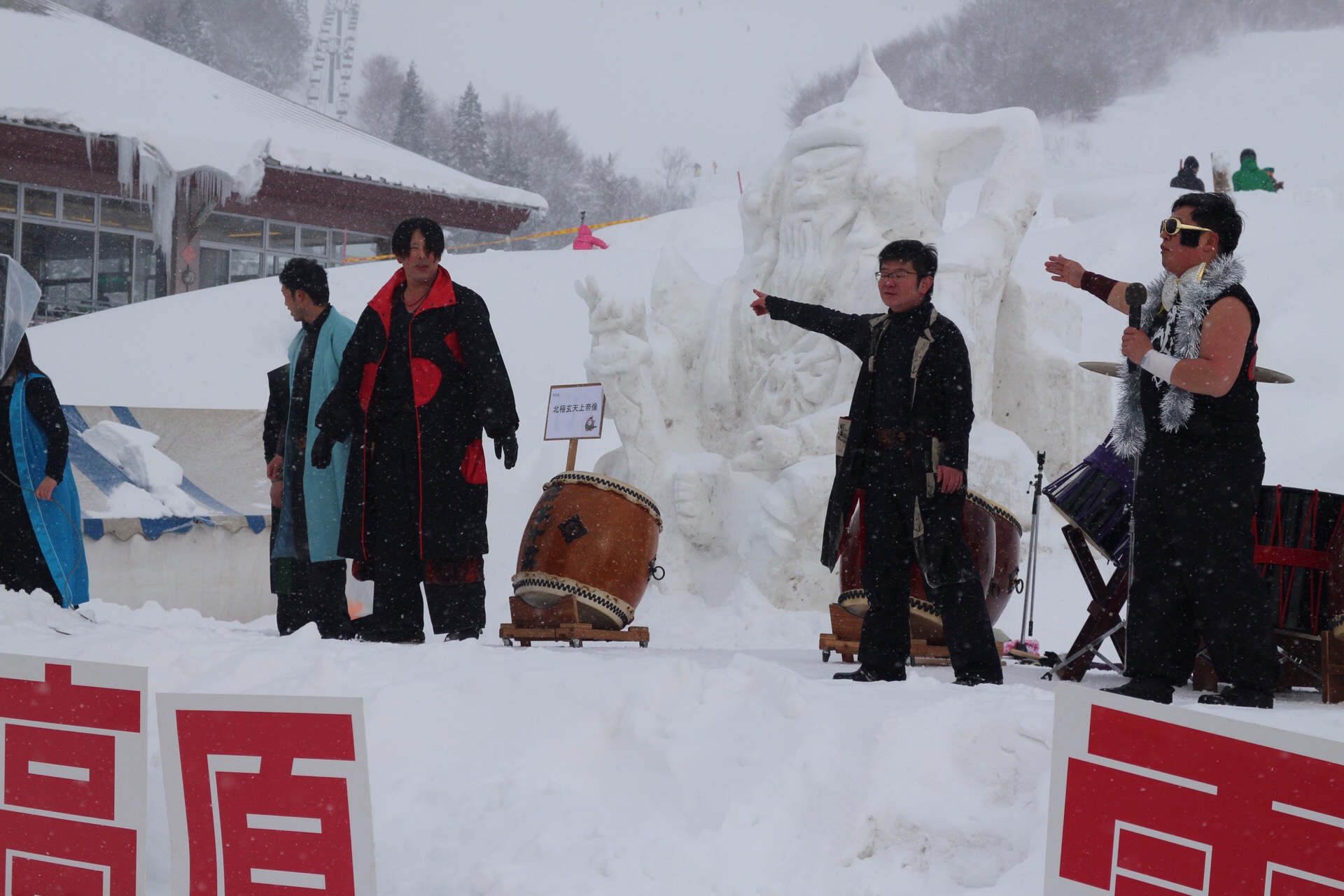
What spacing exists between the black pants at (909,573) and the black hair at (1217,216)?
3.19 ft

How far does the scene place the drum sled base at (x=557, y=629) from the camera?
14.9 ft

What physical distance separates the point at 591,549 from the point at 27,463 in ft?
6.80

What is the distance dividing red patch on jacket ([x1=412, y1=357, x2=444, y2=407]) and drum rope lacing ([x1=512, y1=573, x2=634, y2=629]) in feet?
3.05

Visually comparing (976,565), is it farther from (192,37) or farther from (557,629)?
(192,37)

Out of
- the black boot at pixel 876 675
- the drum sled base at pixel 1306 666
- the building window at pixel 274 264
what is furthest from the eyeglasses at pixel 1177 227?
the building window at pixel 274 264

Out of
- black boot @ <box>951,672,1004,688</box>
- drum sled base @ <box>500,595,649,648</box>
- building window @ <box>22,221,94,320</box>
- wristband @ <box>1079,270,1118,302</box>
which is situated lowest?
drum sled base @ <box>500,595,649,648</box>

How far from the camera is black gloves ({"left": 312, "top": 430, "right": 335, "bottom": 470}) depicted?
13.4 feet

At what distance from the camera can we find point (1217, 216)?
10.6 feet

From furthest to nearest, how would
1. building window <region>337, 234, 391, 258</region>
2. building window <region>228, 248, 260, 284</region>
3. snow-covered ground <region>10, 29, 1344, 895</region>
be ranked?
building window <region>337, 234, 391, 258</region> < building window <region>228, 248, 260, 284</region> < snow-covered ground <region>10, 29, 1344, 895</region>

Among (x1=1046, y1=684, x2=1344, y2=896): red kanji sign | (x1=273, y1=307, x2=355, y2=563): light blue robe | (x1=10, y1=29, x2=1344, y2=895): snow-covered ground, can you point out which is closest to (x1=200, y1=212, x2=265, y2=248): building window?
(x1=273, y1=307, x2=355, y2=563): light blue robe

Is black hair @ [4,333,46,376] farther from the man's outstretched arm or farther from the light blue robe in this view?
the man's outstretched arm

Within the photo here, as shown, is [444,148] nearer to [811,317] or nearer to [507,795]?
[811,317]

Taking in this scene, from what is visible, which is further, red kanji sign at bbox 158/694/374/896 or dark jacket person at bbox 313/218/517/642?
dark jacket person at bbox 313/218/517/642

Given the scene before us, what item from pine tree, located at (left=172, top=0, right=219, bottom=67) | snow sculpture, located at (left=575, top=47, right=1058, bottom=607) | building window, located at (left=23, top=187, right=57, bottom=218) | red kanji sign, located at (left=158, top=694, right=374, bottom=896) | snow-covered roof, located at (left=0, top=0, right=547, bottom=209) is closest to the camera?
red kanji sign, located at (left=158, top=694, right=374, bottom=896)
